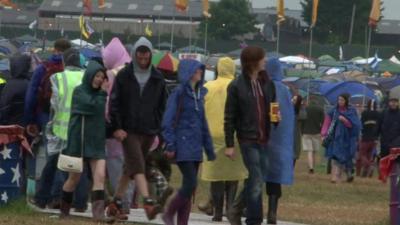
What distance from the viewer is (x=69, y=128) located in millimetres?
13656

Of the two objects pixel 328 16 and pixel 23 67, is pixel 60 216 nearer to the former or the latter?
pixel 23 67

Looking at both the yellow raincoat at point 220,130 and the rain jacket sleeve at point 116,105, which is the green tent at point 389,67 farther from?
the rain jacket sleeve at point 116,105

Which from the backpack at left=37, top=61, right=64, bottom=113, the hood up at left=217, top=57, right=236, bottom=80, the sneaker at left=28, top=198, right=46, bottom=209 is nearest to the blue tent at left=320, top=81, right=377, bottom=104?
the hood up at left=217, top=57, right=236, bottom=80

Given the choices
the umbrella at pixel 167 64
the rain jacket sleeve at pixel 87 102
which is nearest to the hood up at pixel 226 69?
the rain jacket sleeve at pixel 87 102

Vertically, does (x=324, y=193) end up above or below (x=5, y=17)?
above

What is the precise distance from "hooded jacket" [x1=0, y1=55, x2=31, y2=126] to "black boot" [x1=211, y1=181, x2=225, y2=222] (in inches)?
82.9

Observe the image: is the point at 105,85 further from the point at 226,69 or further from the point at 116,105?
the point at 226,69

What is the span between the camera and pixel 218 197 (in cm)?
1555

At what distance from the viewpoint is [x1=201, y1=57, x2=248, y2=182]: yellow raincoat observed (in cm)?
1527

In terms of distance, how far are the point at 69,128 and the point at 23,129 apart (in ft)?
3.44

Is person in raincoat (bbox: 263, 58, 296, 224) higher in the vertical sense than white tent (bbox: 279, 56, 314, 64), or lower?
higher

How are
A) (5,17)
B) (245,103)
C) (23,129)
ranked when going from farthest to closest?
(5,17)
(23,129)
(245,103)

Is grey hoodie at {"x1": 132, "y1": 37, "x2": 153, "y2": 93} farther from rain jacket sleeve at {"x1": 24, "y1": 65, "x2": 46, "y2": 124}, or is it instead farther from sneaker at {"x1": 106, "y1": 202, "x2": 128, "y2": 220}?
rain jacket sleeve at {"x1": 24, "y1": 65, "x2": 46, "y2": 124}

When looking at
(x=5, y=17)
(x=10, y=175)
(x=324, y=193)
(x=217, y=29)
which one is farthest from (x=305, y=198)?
(x=5, y=17)
